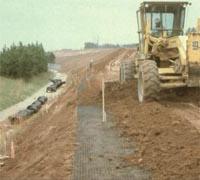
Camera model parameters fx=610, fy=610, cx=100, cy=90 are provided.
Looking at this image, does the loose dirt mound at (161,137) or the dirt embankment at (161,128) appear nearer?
the loose dirt mound at (161,137)

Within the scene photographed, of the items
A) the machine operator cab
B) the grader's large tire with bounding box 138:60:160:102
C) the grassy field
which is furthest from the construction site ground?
the grassy field

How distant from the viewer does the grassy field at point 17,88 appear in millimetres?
49566

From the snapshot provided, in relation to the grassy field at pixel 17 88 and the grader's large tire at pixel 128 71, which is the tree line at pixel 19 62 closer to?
the grassy field at pixel 17 88

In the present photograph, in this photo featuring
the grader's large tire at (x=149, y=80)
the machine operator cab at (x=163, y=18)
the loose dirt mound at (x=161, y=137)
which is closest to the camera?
the loose dirt mound at (x=161, y=137)

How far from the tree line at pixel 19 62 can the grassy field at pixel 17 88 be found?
1.22m

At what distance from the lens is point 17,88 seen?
58750 mm

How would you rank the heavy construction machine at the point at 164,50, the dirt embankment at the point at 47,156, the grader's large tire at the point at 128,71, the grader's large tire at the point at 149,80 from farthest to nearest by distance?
A: the grader's large tire at the point at 128,71 → the grader's large tire at the point at 149,80 → the heavy construction machine at the point at 164,50 → the dirt embankment at the point at 47,156

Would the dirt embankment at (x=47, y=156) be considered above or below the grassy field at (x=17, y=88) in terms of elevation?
above

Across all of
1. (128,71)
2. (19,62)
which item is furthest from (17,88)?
(128,71)

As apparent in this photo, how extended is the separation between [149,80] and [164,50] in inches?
96.5

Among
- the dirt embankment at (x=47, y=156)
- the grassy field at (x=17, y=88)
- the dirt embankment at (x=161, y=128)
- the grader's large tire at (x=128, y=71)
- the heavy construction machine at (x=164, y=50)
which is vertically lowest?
the grassy field at (x=17, y=88)

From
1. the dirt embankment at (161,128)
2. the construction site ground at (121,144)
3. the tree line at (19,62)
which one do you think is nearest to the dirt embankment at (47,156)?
the construction site ground at (121,144)

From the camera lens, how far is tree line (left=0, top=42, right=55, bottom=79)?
2803 inches

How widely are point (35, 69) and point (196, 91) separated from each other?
2090 inches
